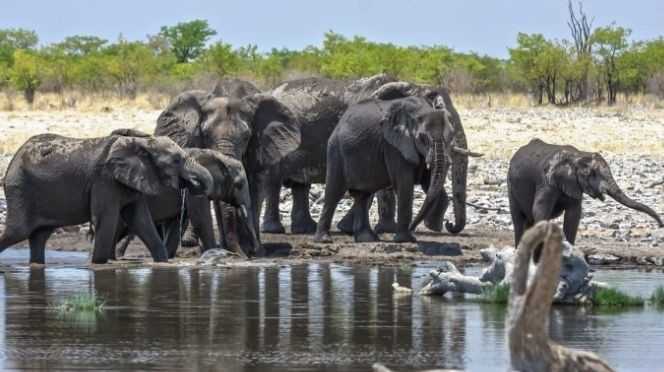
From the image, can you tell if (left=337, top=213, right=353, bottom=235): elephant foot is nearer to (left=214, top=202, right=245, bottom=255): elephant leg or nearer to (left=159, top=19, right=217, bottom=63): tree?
(left=214, top=202, right=245, bottom=255): elephant leg

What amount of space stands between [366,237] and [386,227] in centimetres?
165

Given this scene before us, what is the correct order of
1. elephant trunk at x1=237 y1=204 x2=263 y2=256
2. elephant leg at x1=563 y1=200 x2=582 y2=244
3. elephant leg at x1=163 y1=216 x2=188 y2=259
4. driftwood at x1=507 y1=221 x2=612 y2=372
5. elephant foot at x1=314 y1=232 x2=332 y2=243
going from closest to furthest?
driftwood at x1=507 y1=221 x2=612 y2=372
elephant leg at x1=563 y1=200 x2=582 y2=244
elephant trunk at x1=237 y1=204 x2=263 y2=256
elephant leg at x1=163 y1=216 x2=188 y2=259
elephant foot at x1=314 y1=232 x2=332 y2=243

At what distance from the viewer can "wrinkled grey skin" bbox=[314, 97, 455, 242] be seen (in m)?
22.4

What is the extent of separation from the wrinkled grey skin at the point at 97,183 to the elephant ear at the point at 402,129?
3.50 metres

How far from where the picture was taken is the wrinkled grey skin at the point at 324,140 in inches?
960

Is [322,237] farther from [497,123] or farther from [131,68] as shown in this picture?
[131,68]

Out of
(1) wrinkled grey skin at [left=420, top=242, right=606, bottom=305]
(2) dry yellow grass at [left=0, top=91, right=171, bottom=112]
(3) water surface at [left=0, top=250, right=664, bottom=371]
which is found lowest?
(3) water surface at [left=0, top=250, right=664, bottom=371]

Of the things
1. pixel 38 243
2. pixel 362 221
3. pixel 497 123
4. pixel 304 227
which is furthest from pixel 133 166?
pixel 497 123

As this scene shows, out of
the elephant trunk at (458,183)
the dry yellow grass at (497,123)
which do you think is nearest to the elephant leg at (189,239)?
the elephant trunk at (458,183)

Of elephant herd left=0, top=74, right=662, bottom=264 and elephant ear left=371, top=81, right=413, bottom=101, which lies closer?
elephant herd left=0, top=74, right=662, bottom=264

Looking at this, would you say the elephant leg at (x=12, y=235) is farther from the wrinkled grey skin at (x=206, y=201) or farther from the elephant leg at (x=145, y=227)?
the wrinkled grey skin at (x=206, y=201)

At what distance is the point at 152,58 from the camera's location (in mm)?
66125

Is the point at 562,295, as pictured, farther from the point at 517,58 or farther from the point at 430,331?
the point at 517,58

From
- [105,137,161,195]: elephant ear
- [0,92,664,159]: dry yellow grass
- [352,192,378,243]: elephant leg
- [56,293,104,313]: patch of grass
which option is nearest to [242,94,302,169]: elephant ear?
[352,192,378,243]: elephant leg
